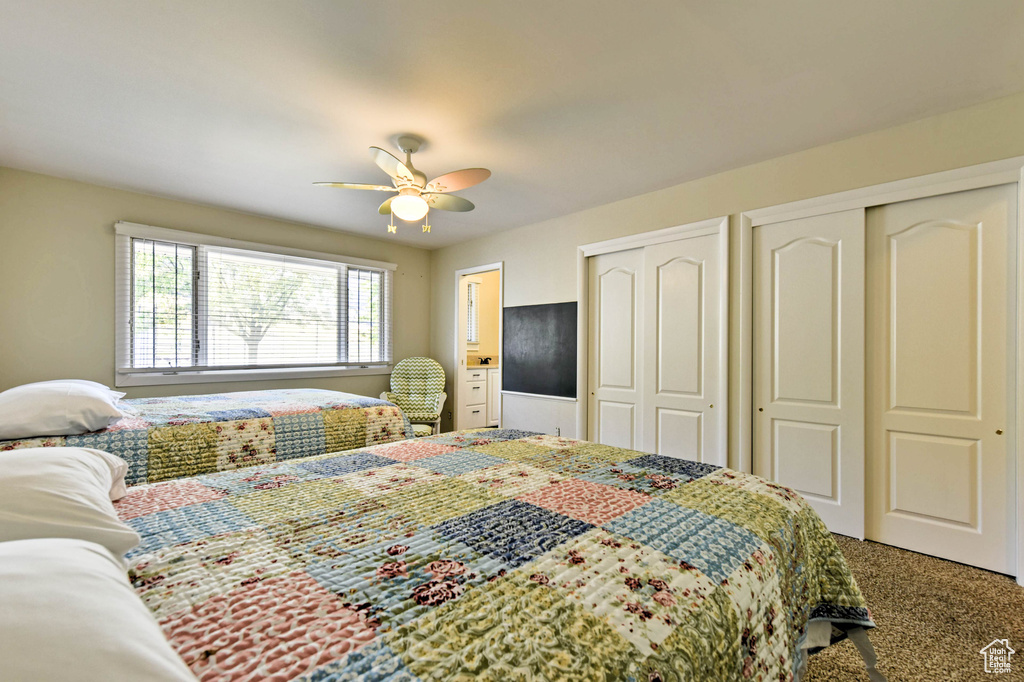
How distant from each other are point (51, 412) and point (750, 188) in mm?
4376

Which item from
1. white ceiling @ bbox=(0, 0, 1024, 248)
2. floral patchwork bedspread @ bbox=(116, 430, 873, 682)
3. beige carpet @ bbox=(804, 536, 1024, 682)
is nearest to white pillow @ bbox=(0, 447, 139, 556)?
floral patchwork bedspread @ bbox=(116, 430, 873, 682)

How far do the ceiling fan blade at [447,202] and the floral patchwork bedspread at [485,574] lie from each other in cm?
197

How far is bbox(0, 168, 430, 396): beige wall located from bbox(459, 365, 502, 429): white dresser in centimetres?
278

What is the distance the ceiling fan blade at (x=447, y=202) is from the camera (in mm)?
2865

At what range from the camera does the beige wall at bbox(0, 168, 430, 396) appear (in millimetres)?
3162

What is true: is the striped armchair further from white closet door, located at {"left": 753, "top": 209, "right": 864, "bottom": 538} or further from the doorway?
white closet door, located at {"left": 753, "top": 209, "right": 864, "bottom": 538}

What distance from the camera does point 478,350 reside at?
6.85 m

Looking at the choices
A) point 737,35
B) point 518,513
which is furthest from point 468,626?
point 737,35

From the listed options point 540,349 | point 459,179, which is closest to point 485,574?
point 459,179

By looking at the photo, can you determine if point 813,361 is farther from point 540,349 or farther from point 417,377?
point 417,377

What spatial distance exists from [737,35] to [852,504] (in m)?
2.78

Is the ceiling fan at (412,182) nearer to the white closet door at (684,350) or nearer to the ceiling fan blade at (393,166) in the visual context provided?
the ceiling fan blade at (393,166)

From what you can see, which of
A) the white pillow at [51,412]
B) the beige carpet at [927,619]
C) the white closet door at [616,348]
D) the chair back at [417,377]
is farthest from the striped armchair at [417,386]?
the beige carpet at [927,619]

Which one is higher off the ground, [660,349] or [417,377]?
[660,349]
